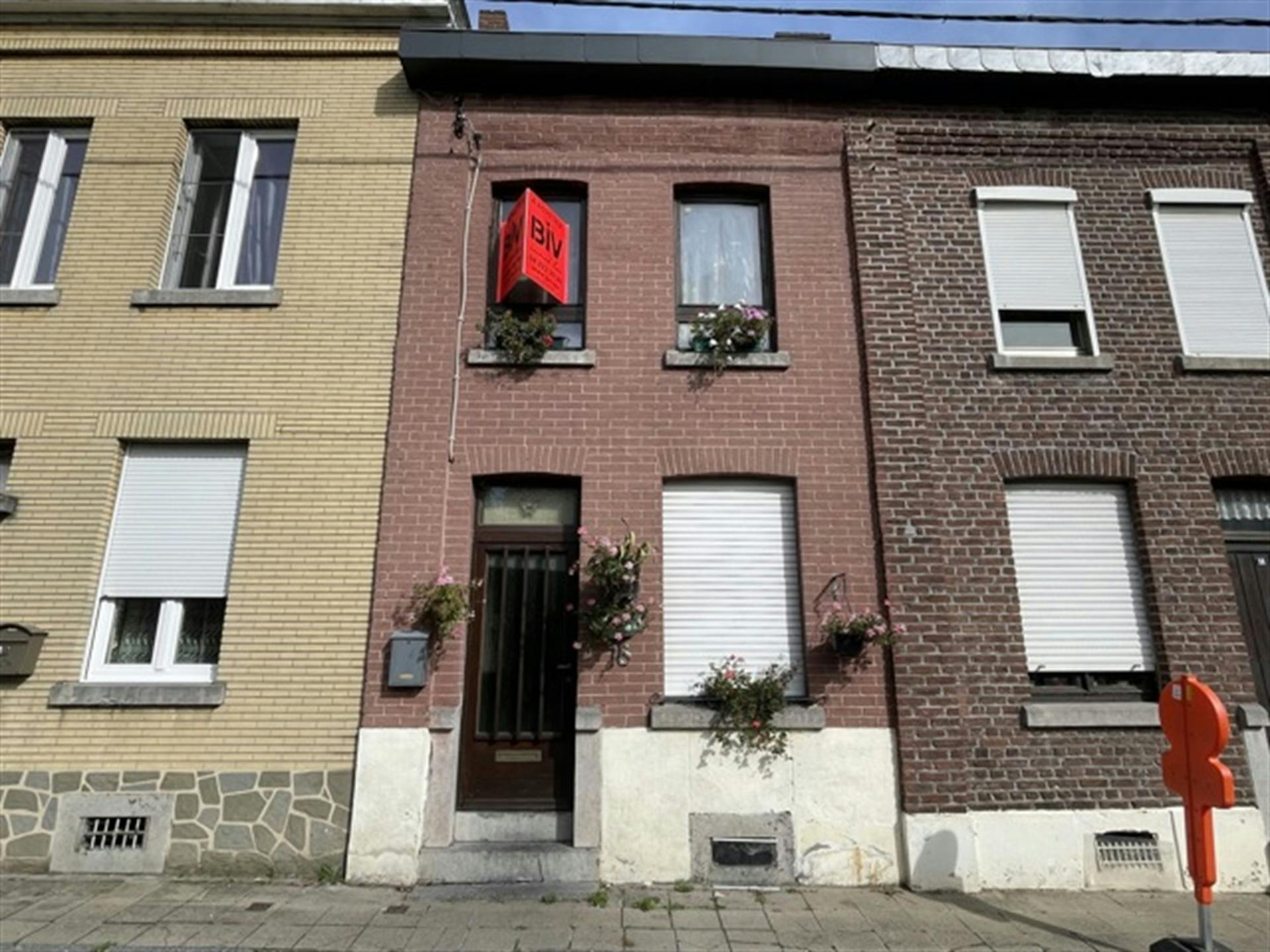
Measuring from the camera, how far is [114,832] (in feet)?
18.1

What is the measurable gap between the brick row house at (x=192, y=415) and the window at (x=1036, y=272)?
5.81 meters

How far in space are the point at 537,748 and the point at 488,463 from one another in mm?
2449

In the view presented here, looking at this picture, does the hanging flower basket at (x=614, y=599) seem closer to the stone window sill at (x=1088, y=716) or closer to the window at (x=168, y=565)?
the window at (x=168, y=565)

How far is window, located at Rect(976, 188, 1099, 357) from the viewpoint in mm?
6961

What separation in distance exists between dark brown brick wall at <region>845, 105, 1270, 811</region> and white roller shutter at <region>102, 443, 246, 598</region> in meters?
5.73

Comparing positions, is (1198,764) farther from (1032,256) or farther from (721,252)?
(721,252)

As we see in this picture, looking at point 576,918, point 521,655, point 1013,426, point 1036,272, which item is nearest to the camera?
point 576,918

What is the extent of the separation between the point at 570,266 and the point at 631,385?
59.8 inches

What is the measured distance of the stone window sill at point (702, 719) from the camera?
5758mm

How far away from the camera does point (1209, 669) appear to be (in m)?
6.08

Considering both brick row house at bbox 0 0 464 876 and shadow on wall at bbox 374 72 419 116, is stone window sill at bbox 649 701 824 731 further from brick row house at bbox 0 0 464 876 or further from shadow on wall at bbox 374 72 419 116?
shadow on wall at bbox 374 72 419 116

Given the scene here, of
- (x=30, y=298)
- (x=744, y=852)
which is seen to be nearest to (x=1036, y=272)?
(x=744, y=852)

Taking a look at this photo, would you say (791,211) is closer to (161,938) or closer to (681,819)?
(681,819)

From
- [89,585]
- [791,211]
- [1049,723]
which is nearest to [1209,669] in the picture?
[1049,723]
